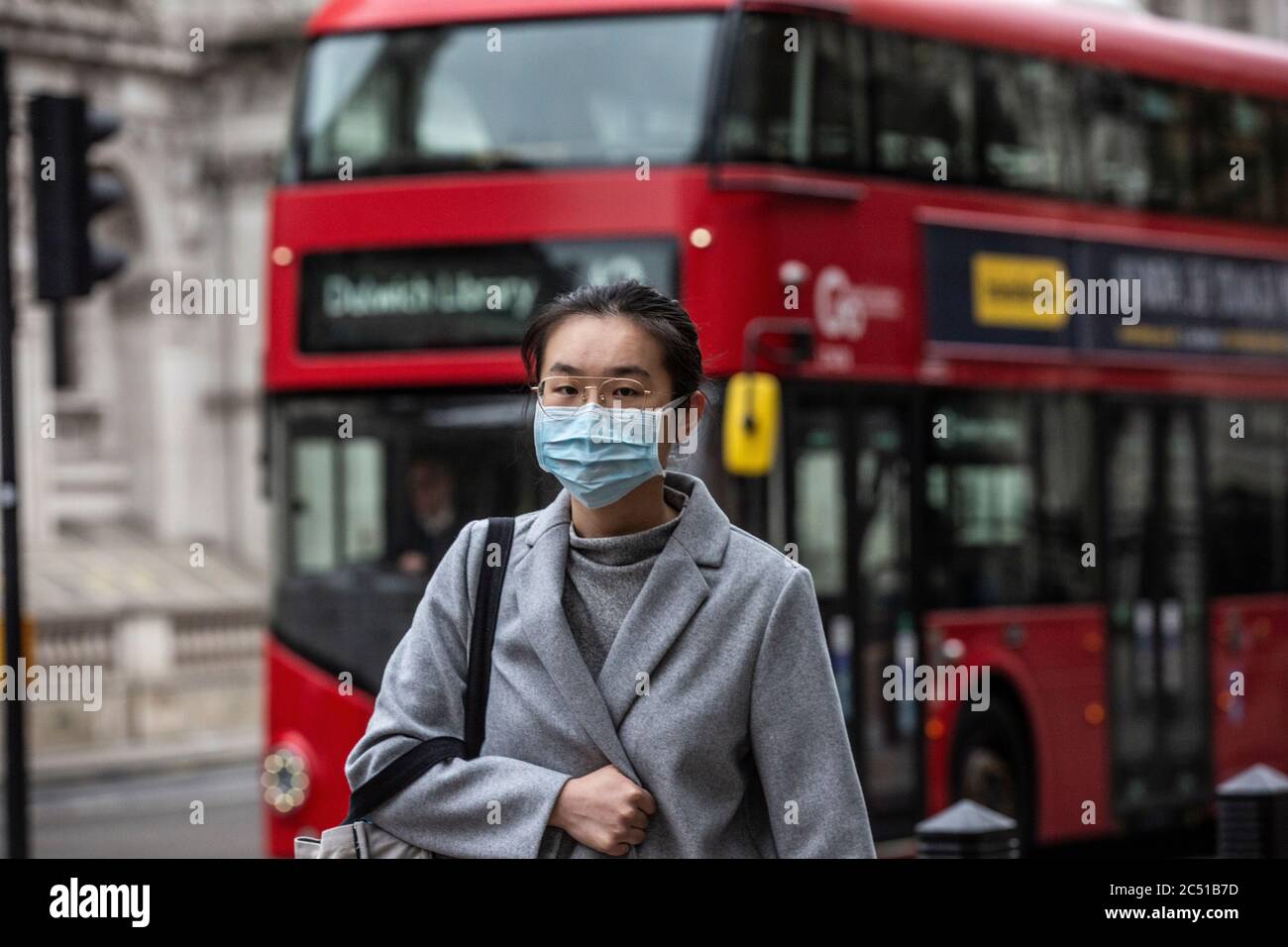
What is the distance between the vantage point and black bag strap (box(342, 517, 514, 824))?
2.88m

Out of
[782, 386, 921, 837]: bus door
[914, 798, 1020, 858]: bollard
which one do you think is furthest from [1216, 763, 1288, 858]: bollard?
[782, 386, 921, 837]: bus door

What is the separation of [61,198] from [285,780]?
8.81 ft

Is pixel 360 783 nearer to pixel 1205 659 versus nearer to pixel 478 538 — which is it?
pixel 478 538

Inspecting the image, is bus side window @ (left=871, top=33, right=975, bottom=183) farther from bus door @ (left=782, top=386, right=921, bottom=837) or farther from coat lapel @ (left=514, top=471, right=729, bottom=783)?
coat lapel @ (left=514, top=471, right=729, bottom=783)

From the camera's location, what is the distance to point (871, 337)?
10.2 m

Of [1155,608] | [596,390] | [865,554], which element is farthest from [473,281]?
[596,390]

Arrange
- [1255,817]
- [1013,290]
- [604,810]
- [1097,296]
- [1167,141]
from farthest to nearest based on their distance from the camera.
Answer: [1167,141] → [1097,296] → [1013,290] → [1255,817] → [604,810]

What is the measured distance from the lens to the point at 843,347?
33.0 ft

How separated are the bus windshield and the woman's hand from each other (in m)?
6.93

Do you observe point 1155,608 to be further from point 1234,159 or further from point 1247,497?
point 1234,159

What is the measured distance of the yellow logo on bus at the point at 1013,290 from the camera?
1087 centimetres

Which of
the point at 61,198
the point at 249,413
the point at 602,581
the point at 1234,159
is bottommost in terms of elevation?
the point at 602,581
